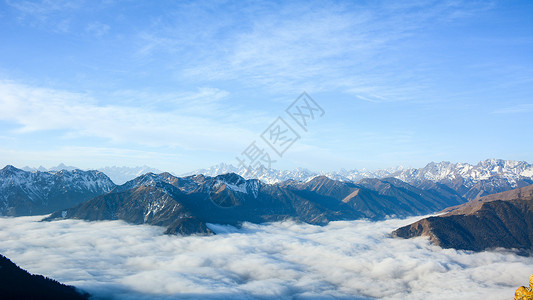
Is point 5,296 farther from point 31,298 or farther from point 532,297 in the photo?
point 532,297

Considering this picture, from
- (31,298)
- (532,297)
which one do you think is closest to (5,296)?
(31,298)

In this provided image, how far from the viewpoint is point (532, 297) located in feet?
260

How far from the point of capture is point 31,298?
195750mm

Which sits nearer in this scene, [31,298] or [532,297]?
[532,297]

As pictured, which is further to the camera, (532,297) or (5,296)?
(5,296)

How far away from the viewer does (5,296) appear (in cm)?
18875

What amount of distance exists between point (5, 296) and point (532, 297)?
233801mm

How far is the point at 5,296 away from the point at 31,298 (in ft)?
40.6

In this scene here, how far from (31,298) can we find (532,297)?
23012 centimetres
